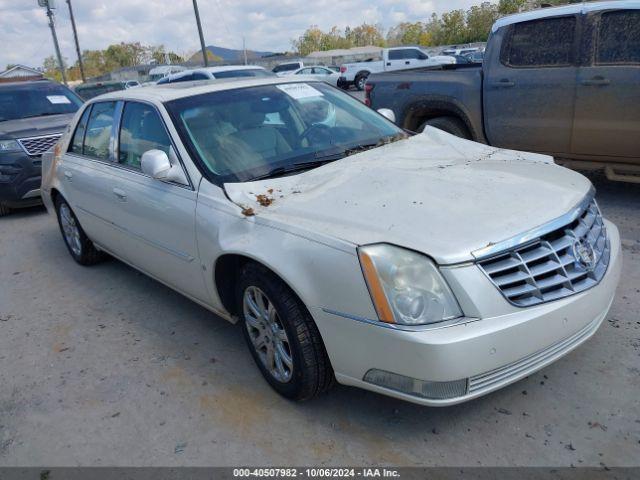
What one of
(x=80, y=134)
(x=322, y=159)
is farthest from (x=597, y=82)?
(x=80, y=134)

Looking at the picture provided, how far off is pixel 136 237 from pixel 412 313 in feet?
7.76

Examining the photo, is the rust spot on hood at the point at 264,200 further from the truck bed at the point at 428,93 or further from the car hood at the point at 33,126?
the car hood at the point at 33,126

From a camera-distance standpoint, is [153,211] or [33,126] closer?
[153,211]

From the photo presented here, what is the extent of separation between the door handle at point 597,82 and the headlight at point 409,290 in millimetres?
3980

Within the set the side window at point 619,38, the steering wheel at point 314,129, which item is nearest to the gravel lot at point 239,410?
the steering wheel at point 314,129

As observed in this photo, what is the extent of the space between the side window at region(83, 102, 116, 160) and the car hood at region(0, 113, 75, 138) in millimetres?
3427

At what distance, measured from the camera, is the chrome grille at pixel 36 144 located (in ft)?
24.6

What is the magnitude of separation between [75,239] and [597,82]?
16.9 feet

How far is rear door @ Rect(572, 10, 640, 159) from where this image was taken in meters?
5.09

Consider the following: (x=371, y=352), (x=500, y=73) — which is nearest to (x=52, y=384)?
(x=371, y=352)

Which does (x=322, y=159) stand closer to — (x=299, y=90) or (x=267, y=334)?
(x=299, y=90)

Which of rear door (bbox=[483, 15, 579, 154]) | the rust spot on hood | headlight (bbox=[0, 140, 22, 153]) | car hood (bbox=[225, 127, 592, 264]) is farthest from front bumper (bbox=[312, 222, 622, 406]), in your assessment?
headlight (bbox=[0, 140, 22, 153])

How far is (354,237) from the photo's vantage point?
2406 mm

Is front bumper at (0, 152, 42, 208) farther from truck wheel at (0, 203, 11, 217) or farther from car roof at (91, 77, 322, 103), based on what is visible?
car roof at (91, 77, 322, 103)
